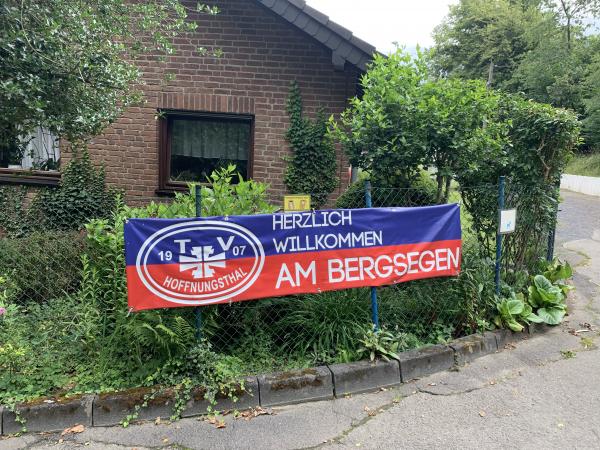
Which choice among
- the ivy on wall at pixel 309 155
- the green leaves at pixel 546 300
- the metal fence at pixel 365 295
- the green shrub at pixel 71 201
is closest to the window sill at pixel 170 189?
the green shrub at pixel 71 201

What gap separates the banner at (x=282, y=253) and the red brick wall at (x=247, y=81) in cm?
289

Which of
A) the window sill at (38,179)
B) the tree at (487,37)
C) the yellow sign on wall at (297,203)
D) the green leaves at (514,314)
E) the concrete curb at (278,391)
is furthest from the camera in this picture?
the tree at (487,37)

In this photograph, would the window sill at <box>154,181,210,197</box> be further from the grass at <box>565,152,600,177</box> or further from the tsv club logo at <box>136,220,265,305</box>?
the grass at <box>565,152,600,177</box>

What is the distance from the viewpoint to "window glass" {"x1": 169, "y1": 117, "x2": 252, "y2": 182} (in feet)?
24.1

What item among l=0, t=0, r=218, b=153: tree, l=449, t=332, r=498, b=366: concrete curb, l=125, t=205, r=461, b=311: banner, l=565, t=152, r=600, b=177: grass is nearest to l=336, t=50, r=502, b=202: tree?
l=125, t=205, r=461, b=311: banner

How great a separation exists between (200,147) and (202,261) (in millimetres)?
4021

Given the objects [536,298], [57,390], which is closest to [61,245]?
[57,390]

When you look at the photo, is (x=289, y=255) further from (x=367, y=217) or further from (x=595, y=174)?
(x=595, y=174)

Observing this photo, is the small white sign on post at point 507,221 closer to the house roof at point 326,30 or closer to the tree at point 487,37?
the house roof at point 326,30

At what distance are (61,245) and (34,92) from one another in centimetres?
209

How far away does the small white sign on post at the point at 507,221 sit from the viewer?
4980 millimetres

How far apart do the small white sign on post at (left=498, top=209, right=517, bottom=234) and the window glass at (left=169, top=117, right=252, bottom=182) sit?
385 centimetres

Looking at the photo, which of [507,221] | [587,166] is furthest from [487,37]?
[507,221]

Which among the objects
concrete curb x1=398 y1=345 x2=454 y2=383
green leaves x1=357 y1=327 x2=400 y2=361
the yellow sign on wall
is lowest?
concrete curb x1=398 y1=345 x2=454 y2=383
